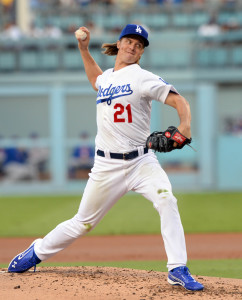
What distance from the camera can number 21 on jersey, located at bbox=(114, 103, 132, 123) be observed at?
4.48 metres

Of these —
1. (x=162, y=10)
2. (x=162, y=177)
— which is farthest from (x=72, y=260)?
(x=162, y=10)

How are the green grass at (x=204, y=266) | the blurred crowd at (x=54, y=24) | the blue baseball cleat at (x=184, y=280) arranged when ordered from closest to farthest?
1. the blue baseball cleat at (x=184, y=280)
2. the green grass at (x=204, y=266)
3. the blurred crowd at (x=54, y=24)

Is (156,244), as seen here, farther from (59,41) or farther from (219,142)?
(59,41)

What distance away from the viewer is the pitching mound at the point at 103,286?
4.18 metres

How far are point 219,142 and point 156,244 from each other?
938 cm

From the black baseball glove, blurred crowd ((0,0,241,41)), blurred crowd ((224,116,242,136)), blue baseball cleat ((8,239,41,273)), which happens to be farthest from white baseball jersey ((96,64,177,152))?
blurred crowd ((0,0,241,41))

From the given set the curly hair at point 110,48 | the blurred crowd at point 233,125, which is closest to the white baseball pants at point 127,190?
the curly hair at point 110,48

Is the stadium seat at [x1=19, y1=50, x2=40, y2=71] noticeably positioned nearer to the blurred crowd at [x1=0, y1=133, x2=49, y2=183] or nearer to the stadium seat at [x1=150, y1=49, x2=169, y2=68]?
the blurred crowd at [x1=0, y1=133, x2=49, y2=183]

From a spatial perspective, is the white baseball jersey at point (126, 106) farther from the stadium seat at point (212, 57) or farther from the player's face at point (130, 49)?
the stadium seat at point (212, 57)

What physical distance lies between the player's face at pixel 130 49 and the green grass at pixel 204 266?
7.19 feet

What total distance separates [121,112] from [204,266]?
7.80 feet

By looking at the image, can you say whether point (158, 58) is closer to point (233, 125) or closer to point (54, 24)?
point (233, 125)

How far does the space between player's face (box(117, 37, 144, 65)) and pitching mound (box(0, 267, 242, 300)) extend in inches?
67.3

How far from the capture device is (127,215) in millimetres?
11531
